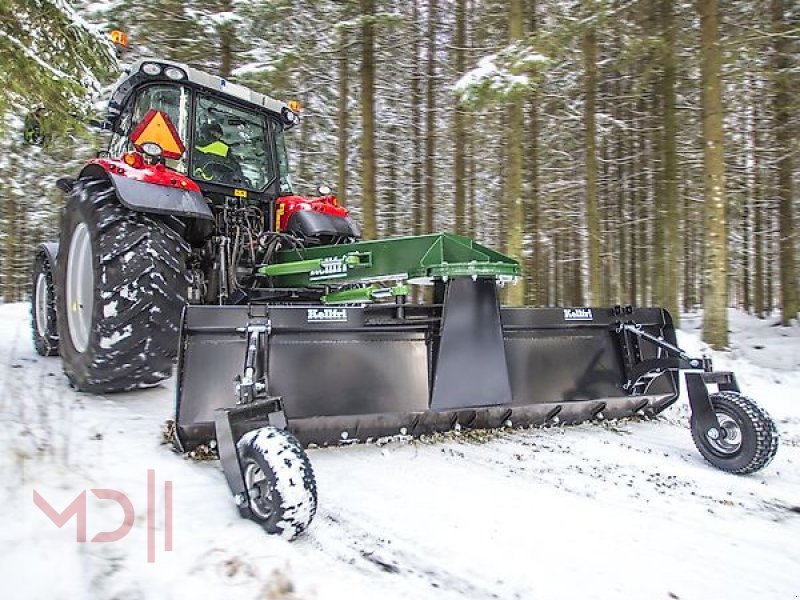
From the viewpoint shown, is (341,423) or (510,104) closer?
(341,423)

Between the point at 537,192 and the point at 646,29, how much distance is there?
4632 mm

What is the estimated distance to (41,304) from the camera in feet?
17.4

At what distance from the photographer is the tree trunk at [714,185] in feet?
24.3

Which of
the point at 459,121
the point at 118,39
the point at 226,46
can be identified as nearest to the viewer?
the point at 118,39

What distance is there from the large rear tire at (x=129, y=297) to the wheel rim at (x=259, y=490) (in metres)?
1.38

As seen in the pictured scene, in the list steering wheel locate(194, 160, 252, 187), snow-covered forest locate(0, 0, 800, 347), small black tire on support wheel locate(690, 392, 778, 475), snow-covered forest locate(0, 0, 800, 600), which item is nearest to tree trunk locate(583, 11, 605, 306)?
snow-covered forest locate(0, 0, 800, 347)

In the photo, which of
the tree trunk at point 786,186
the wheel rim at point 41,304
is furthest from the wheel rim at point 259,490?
the tree trunk at point 786,186

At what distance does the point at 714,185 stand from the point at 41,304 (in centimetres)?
808

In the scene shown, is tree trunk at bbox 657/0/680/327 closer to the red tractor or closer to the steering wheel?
the red tractor

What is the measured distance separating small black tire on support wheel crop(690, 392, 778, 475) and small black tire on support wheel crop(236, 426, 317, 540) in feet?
7.70

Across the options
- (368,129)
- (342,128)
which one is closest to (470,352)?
(368,129)

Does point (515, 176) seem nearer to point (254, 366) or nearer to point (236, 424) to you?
point (254, 366)

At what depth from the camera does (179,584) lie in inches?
64.9

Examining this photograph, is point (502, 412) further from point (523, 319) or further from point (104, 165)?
point (104, 165)
